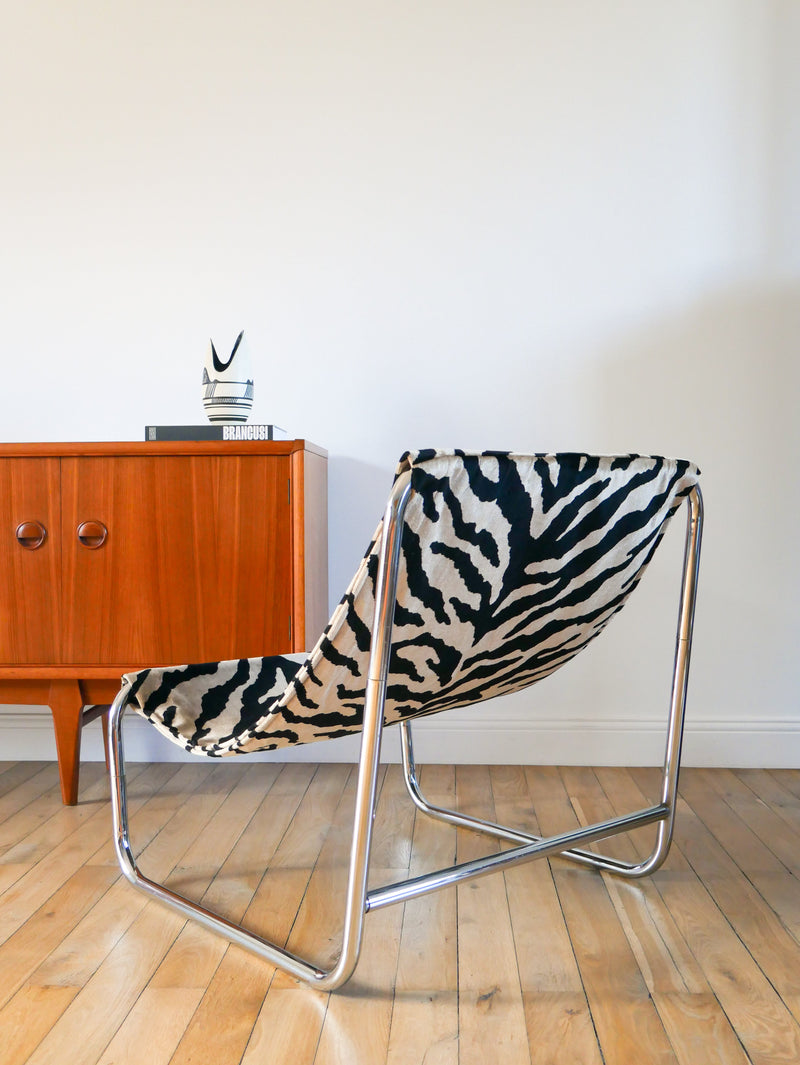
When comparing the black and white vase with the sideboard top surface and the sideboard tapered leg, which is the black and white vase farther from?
the sideboard tapered leg

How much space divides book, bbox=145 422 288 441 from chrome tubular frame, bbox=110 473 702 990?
706 mm

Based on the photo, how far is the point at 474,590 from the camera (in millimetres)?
1157

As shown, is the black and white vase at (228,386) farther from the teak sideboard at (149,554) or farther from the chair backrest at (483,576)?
the chair backrest at (483,576)

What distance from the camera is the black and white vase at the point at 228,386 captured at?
6.88ft

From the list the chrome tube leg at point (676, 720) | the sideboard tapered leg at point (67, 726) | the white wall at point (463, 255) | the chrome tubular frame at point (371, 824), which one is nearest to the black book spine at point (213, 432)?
the white wall at point (463, 255)

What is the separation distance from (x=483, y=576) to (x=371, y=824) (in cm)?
33

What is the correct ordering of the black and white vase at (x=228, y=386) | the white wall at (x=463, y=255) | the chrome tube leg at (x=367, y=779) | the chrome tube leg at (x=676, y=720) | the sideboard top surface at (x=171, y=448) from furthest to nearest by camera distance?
the white wall at (x=463, y=255) < the black and white vase at (x=228, y=386) < the sideboard top surface at (x=171, y=448) < the chrome tube leg at (x=676, y=720) < the chrome tube leg at (x=367, y=779)

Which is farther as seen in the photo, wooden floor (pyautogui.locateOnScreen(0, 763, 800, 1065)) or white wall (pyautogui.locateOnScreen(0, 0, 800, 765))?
white wall (pyautogui.locateOnScreen(0, 0, 800, 765))

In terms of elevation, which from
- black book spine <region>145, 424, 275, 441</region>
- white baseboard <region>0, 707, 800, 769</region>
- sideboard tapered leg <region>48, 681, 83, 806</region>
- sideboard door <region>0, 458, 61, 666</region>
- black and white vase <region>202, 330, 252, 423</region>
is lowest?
white baseboard <region>0, 707, 800, 769</region>

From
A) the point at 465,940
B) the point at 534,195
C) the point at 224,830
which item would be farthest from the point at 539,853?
the point at 534,195

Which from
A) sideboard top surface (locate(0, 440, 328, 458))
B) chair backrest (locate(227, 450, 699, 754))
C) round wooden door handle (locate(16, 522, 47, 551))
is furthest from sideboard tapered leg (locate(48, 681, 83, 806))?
chair backrest (locate(227, 450, 699, 754))

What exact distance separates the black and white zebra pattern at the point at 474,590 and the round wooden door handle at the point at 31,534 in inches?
26.3

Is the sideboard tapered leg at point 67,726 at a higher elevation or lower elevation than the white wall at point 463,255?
lower

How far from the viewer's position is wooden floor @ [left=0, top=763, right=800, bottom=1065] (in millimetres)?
1124
